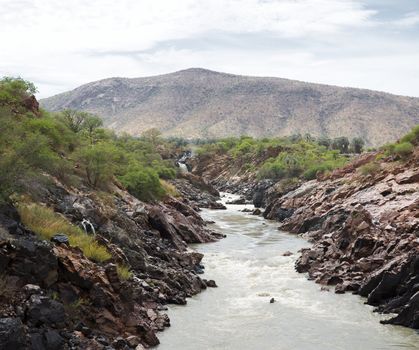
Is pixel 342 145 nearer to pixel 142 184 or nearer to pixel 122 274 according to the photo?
pixel 142 184

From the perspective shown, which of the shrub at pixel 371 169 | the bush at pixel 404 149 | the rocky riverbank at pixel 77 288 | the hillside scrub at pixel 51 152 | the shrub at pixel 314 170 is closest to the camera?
the rocky riverbank at pixel 77 288

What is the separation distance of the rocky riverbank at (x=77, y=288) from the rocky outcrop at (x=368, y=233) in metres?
7.91

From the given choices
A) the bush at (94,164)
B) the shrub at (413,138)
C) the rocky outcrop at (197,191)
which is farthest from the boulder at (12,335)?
the rocky outcrop at (197,191)

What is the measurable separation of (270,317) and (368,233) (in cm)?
1272

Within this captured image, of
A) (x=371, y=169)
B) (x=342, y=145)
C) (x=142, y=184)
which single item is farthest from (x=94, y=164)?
(x=342, y=145)

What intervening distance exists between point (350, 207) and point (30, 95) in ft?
89.0

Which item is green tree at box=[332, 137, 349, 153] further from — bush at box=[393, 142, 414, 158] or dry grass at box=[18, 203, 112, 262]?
dry grass at box=[18, 203, 112, 262]

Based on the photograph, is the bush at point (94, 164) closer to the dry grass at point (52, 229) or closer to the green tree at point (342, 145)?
the dry grass at point (52, 229)

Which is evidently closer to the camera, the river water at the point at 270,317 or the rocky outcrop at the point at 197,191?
the river water at the point at 270,317

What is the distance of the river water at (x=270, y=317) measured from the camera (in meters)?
19.3

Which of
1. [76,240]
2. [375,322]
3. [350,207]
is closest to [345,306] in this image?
[375,322]

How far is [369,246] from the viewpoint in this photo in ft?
101

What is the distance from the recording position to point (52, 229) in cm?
1867

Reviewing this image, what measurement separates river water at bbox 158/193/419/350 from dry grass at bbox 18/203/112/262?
3957 mm
